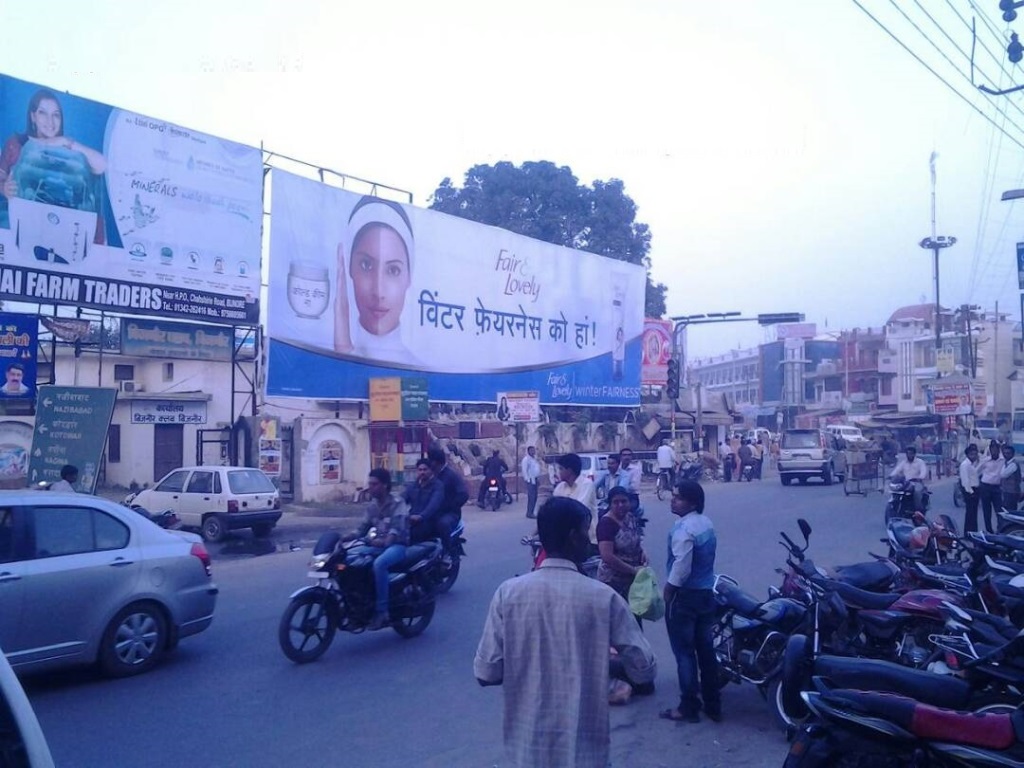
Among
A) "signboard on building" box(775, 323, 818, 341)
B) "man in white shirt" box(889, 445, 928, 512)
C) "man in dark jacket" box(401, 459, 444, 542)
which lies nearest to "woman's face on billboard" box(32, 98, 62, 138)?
"man in dark jacket" box(401, 459, 444, 542)

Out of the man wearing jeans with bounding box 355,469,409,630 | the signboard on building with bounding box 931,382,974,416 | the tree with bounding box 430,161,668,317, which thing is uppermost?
the tree with bounding box 430,161,668,317

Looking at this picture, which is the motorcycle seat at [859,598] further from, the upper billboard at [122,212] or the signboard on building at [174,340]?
the signboard on building at [174,340]

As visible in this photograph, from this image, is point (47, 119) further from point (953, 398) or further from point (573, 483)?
point (953, 398)

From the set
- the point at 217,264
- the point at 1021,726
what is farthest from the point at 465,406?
the point at 1021,726

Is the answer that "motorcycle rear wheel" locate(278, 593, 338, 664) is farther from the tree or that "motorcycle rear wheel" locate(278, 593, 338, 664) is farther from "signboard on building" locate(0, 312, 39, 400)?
the tree

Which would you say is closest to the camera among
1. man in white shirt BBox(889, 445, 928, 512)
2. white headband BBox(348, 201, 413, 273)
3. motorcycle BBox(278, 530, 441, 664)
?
motorcycle BBox(278, 530, 441, 664)

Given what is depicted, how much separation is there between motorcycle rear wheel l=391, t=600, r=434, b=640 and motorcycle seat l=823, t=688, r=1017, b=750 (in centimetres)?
557

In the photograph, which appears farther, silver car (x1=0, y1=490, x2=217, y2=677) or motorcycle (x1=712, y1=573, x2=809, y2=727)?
silver car (x1=0, y1=490, x2=217, y2=677)

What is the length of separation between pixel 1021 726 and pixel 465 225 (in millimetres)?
30775

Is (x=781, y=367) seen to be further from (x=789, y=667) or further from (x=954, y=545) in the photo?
(x=789, y=667)

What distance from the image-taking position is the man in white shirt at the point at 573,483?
8492mm

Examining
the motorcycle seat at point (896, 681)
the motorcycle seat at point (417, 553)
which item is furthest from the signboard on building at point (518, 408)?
the motorcycle seat at point (896, 681)

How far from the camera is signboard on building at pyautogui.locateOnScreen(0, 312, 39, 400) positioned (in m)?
18.5

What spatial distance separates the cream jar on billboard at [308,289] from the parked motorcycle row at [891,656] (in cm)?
1965
